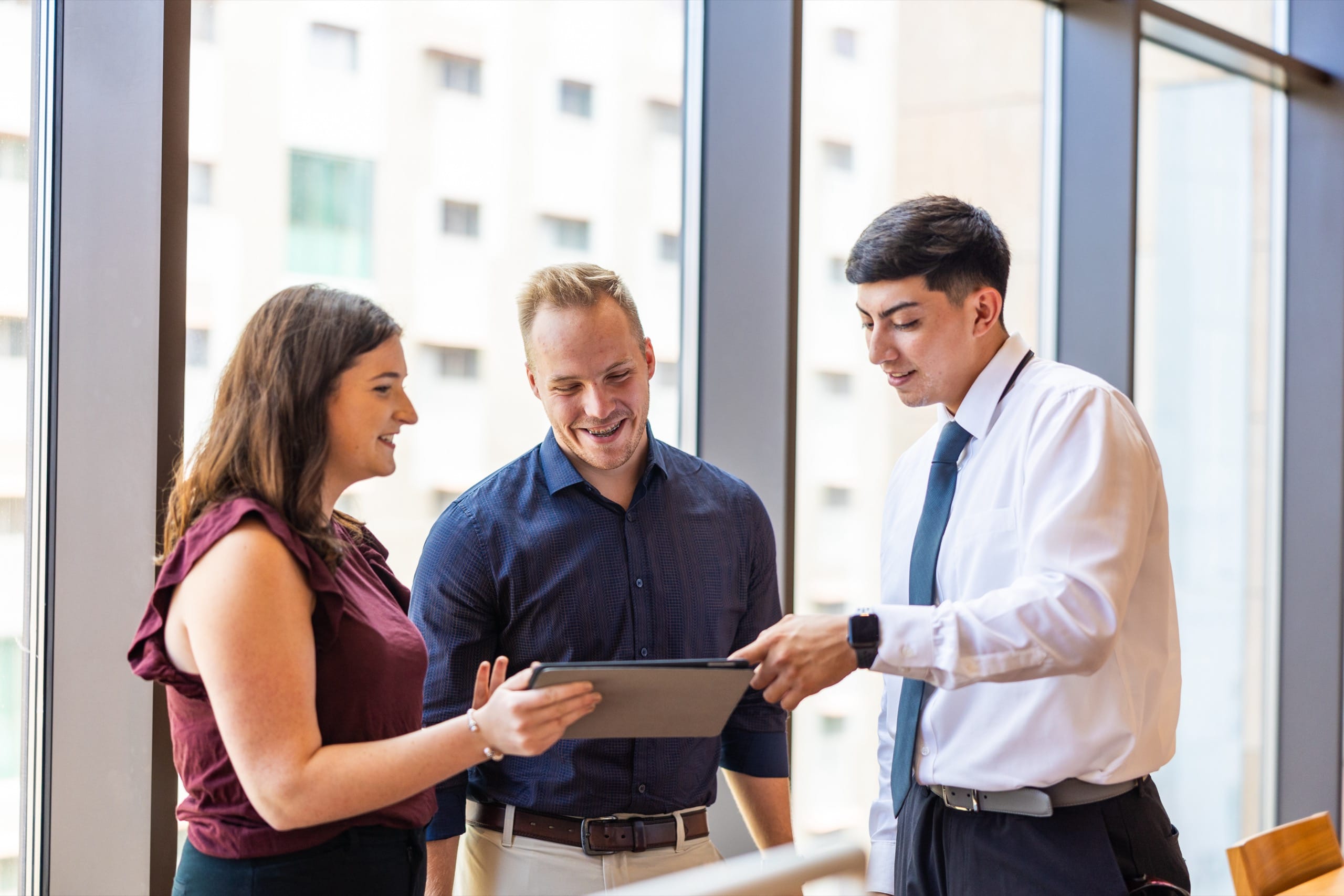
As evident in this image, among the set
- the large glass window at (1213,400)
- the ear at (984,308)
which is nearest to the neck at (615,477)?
the ear at (984,308)

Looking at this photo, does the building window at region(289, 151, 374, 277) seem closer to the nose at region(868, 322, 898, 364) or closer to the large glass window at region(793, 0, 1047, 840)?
the nose at region(868, 322, 898, 364)

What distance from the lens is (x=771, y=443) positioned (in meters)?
2.86

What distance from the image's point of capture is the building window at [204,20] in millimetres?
2193

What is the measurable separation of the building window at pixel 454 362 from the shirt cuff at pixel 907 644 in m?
1.25

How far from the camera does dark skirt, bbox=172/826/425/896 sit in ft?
4.84

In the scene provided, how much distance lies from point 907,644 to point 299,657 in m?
0.87

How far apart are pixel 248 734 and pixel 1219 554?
4.32 m

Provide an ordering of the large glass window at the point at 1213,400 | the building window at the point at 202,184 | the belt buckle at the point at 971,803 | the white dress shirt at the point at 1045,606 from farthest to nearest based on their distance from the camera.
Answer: the large glass window at the point at 1213,400 → the building window at the point at 202,184 → the belt buckle at the point at 971,803 → the white dress shirt at the point at 1045,606

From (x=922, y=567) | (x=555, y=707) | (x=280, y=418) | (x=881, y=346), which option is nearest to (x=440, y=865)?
(x=555, y=707)

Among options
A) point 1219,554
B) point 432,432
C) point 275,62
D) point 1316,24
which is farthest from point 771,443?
point 1316,24

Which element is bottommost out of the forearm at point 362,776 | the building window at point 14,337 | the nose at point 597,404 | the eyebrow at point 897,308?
the forearm at point 362,776

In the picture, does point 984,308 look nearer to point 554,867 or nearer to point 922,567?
point 922,567

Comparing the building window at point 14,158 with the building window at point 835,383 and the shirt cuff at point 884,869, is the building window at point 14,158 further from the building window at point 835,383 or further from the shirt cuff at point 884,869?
the building window at point 835,383

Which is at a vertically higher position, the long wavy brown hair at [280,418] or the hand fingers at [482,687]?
the long wavy brown hair at [280,418]
